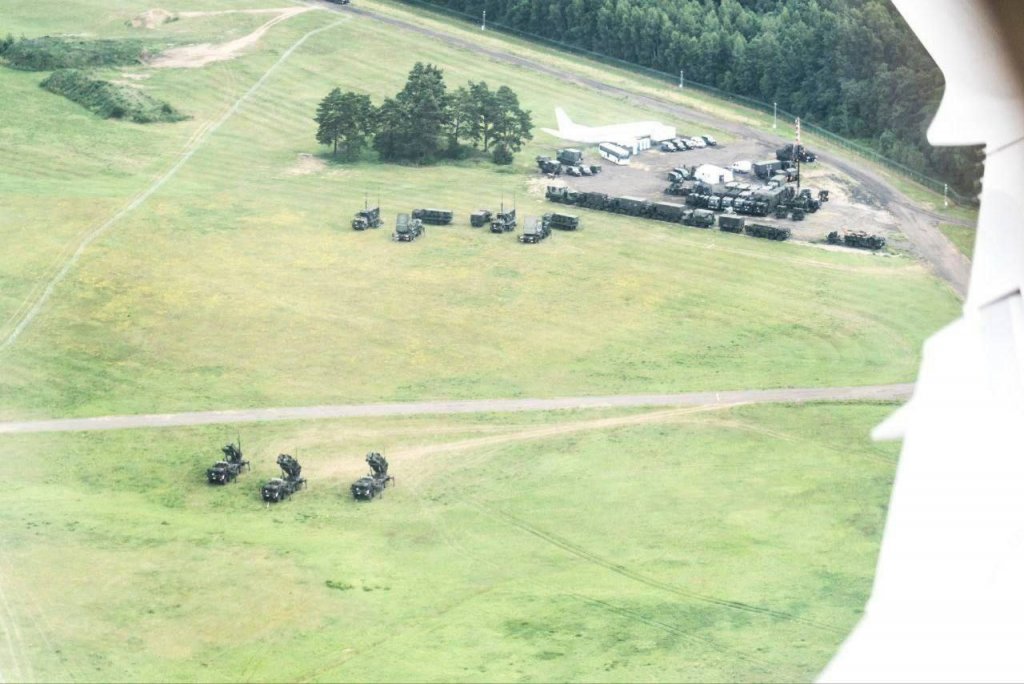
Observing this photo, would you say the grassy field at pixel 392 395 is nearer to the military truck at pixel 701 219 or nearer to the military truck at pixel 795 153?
the military truck at pixel 701 219

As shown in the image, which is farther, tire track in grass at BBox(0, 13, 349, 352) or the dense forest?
tire track in grass at BBox(0, 13, 349, 352)

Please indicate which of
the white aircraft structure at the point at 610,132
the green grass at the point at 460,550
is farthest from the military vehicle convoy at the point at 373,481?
the white aircraft structure at the point at 610,132

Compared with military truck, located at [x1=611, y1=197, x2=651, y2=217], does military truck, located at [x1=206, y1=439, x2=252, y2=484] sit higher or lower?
lower

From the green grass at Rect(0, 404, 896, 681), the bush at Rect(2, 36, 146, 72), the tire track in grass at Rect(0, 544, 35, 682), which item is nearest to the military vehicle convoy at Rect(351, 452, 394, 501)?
the green grass at Rect(0, 404, 896, 681)

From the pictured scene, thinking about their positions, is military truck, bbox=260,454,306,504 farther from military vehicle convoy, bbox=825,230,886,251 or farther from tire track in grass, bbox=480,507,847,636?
military vehicle convoy, bbox=825,230,886,251

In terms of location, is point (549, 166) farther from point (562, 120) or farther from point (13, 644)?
point (13, 644)

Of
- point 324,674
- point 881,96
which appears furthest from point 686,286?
point 881,96

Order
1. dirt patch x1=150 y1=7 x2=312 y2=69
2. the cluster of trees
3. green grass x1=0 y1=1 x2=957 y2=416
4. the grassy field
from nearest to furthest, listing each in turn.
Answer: the grassy field
green grass x1=0 y1=1 x2=957 y2=416
dirt patch x1=150 y1=7 x2=312 y2=69
the cluster of trees
